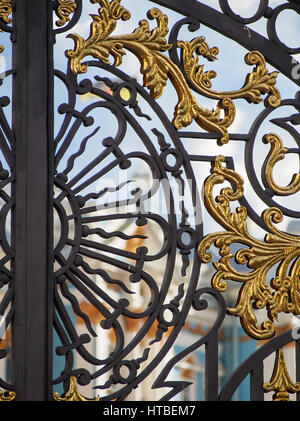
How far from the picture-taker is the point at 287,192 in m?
1.81

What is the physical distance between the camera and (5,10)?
5.63 ft

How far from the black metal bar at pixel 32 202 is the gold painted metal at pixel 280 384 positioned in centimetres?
48

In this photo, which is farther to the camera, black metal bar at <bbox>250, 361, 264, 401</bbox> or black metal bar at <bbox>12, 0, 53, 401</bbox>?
black metal bar at <bbox>250, 361, 264, 401</bbox>

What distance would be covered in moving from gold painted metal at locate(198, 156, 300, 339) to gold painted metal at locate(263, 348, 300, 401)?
2.9 inches

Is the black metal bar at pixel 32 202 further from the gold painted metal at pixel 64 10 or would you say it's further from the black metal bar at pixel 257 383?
the black metal bar at pixel 257 383

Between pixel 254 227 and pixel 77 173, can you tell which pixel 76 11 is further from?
pixel 254 227

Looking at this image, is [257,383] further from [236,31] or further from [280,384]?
[236,31]

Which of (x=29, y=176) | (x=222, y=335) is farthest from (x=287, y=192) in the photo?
(x=29, y=176)

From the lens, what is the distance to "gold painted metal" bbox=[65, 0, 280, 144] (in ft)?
5.77

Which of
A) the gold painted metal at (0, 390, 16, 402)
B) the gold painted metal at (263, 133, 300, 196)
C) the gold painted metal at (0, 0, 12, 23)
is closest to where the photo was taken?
the gold painted metal at (0, 390, 16, 402)

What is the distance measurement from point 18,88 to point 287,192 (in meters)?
0.62

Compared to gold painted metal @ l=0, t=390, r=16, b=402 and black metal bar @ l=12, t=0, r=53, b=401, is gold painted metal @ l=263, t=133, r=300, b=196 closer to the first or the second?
black metal bar @ l=12, t=0, r=53, b=401

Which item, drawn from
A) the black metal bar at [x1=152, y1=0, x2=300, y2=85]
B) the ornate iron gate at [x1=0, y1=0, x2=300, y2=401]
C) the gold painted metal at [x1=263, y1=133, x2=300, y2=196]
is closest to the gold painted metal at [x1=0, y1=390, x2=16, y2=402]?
the ornate iron gate at [x1=0, y1=0, x2=300, y2=401]

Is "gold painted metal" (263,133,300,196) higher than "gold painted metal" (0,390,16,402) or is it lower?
higher
